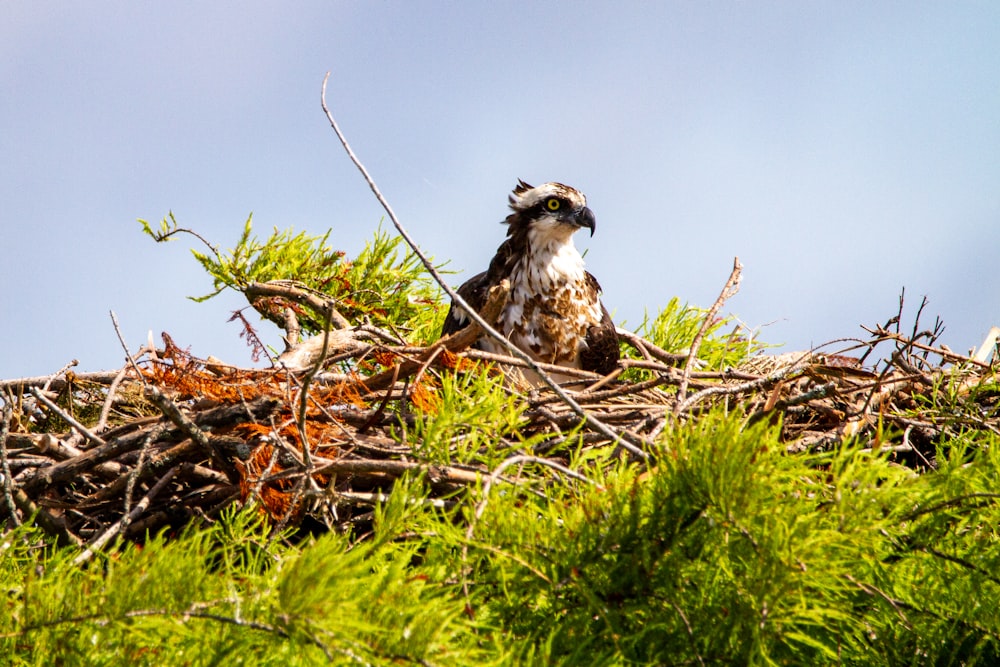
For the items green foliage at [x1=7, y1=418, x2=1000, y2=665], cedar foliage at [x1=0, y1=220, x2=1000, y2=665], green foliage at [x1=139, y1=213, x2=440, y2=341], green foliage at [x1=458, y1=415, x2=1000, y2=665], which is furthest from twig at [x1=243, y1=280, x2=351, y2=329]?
green foliage at [x1=458, y1=415, x2=1000, y2=665]

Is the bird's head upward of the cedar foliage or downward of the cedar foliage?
upward

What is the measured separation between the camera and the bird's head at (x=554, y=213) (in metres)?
4.43

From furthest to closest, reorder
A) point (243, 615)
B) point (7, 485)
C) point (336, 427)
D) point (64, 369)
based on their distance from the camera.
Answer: point (64, 369)
point (336, 427)
point (7, 485)
point (243, 615)

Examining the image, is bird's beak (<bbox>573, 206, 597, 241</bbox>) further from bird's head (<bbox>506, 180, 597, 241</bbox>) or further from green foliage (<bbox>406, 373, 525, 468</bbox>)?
green foliage (<bbox>406, 373, 525, 468</bbox>)

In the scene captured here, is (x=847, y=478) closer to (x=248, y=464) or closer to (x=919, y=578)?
(x=919, y=578)

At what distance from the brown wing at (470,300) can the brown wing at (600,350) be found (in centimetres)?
51

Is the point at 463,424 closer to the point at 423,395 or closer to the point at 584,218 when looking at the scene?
the point at 423,395

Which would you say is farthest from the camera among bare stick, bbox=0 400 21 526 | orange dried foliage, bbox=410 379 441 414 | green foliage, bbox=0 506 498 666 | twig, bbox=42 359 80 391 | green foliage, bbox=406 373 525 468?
twig, bbox=42 359 80 391

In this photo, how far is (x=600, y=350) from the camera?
422 cm

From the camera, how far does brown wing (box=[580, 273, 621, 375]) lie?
4.20 metres

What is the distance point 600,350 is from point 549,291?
13.9 inches

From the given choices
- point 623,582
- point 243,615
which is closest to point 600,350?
point 623,582

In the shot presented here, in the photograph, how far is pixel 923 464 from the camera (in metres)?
3.29

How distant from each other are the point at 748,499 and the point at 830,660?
1.79 feet
